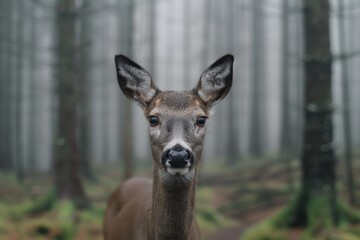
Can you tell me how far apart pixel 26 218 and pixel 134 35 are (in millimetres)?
7716

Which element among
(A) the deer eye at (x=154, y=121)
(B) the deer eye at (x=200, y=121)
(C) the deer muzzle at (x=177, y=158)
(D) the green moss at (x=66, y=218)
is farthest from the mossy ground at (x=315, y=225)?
(C) the deer muzzle at (x=177, y=158)

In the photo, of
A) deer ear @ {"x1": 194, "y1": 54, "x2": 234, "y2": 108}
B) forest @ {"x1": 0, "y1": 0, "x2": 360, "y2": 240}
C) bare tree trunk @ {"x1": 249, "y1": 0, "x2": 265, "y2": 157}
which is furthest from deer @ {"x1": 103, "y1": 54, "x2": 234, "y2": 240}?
bare tree trunk @ {"x1": 249, "y1": 0, "x2": 265, "y2": 157}

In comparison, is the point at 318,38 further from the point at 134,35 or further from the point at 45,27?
the point at 45,27

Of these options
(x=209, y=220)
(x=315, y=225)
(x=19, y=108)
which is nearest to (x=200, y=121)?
(x=315, y=225)

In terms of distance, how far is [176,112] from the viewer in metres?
4.75

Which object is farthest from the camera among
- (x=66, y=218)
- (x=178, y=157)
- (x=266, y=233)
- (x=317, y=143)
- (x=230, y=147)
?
(x=230, y=147)

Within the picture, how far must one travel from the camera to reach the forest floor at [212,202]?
10.7 metres

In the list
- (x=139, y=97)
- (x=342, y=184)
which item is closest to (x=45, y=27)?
(x=342, y=184)

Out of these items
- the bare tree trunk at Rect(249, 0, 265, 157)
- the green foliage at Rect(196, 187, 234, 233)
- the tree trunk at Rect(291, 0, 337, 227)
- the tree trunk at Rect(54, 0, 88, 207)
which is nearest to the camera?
the tree trunk at Rect(291, 0, 337, 227)

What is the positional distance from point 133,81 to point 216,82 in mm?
873

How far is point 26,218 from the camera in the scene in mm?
11852

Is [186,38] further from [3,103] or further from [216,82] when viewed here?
[216,82]

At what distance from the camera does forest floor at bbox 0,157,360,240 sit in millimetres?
10688

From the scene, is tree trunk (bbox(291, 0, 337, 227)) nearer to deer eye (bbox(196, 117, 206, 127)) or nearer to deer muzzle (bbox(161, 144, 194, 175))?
deer eye (bbox(196, 117, 206, 127))
